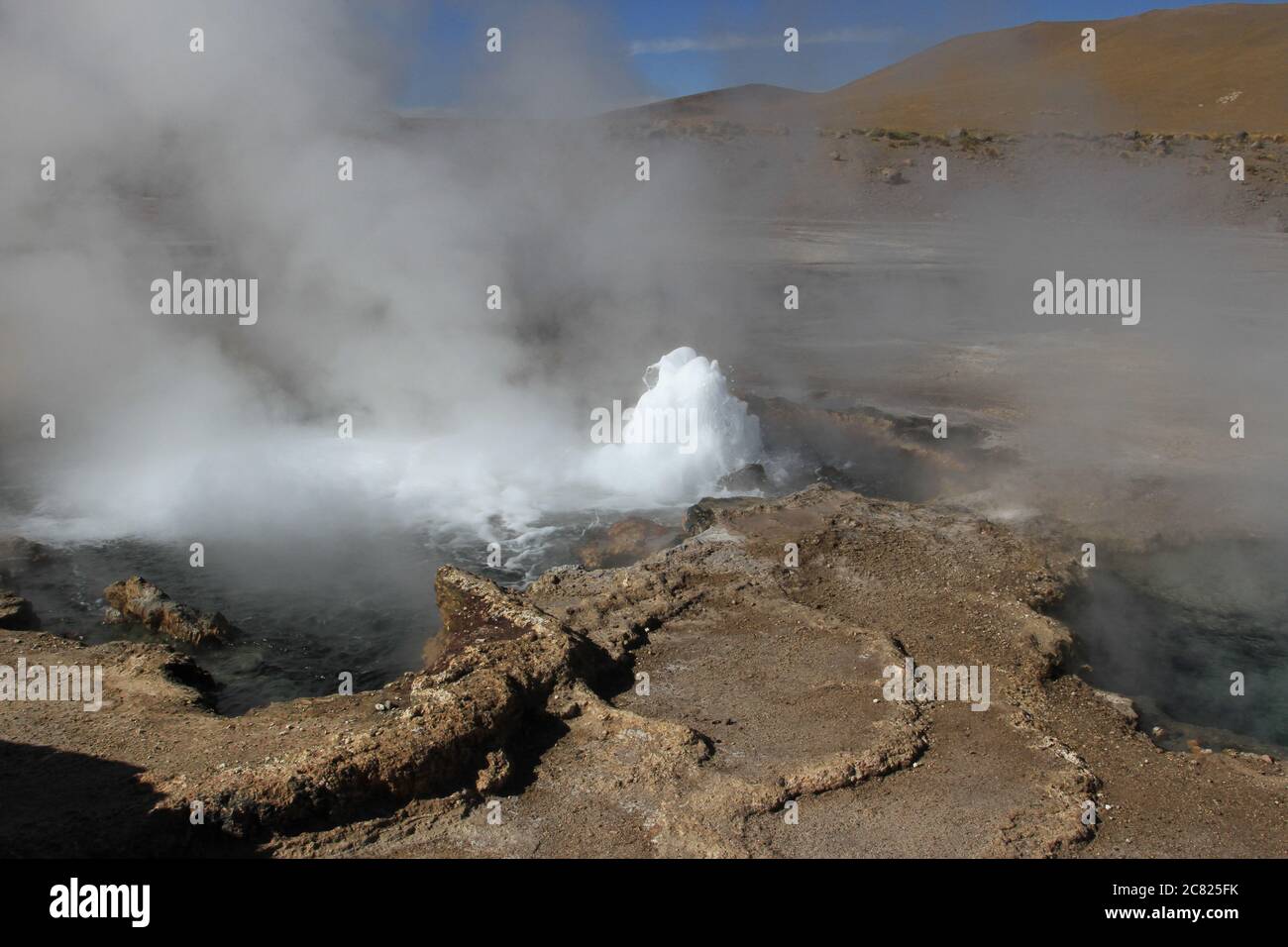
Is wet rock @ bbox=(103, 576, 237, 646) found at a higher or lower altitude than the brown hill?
lower

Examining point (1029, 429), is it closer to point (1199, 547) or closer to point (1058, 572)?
point (1199, 547)

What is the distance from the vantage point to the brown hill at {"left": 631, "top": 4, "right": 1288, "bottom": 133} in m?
31.5

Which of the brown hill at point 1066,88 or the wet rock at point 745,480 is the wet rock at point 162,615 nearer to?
the wet rock at point 745,480

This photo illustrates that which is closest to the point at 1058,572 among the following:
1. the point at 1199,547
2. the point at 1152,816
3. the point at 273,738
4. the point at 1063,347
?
the point at 1199,547

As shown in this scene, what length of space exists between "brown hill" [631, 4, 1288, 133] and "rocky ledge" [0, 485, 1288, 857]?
2051 cm

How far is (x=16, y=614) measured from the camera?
5.91 meters

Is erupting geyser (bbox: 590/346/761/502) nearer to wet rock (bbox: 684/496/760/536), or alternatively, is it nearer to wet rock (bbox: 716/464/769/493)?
wet rock (bbox: 716/464/769/493)

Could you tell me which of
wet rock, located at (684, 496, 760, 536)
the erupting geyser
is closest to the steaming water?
the erupting geyser

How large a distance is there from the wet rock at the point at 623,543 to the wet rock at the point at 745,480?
1.00 metres

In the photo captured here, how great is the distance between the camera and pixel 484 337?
9.19 m

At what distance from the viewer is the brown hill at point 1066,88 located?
3152 centimetres

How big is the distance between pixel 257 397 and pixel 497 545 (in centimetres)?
339

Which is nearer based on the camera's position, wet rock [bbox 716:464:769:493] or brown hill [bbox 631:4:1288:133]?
wet rock [bbox 716:464:769:493]

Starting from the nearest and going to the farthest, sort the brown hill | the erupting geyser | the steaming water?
the steaming water, the erupting geyser, the brown hill
